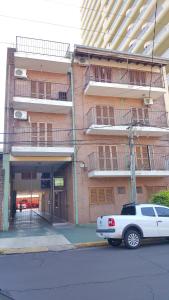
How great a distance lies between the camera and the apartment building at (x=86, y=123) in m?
16.9

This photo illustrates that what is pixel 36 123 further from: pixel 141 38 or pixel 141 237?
pixel 141 38

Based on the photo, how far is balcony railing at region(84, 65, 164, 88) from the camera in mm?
19172

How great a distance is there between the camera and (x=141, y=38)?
29297 mm

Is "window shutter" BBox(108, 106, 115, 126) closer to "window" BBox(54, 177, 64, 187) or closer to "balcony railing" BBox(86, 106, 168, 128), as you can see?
"balcony railing" BBox(86, 106, 168, 128)

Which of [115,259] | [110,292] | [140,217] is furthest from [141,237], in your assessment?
[110,292]

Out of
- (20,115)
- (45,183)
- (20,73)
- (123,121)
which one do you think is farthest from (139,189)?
(20,73)

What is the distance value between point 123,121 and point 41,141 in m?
6.06

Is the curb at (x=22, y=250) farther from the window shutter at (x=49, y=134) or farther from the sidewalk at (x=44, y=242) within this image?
the window shutter at (x=49, y=134)

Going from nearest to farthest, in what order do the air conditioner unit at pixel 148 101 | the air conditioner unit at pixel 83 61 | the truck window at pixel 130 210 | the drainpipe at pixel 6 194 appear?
1. the truck window at pixel 130 210
2. the drainpipe at pixel 6 194
3. the air conditioner unit at pixel 83 61
4. the air conditioner unit at pixel 148 101

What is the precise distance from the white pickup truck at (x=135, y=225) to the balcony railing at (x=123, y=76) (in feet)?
36.7

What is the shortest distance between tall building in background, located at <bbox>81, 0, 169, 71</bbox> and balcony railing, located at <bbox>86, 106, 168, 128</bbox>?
20.2 feet

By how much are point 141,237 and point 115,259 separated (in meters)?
2.39

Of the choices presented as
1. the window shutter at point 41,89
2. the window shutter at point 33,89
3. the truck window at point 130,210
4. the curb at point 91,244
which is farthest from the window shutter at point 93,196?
the window shutter at point 33,89

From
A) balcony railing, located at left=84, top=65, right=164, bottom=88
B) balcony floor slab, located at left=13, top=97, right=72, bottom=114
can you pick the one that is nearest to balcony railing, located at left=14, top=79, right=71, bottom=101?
balcony floor slab, located at left=13, top=97, right=72, bottom=114
